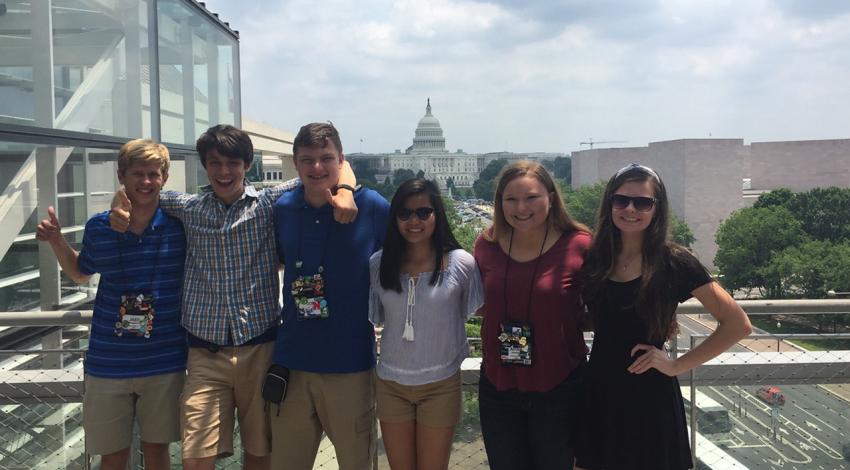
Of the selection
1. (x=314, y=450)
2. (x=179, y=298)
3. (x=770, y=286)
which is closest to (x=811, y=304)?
(x=314, y=450)

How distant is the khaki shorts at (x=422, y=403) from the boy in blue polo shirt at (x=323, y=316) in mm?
145

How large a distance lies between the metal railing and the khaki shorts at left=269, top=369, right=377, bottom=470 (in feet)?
1.43

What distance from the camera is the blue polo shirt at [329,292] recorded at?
2.76 metres

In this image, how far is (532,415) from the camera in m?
2.65

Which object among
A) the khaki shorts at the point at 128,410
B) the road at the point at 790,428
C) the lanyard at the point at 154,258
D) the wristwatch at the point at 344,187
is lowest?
the road at the point at 790,428

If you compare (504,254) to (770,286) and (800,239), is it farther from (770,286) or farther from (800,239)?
(800,239)

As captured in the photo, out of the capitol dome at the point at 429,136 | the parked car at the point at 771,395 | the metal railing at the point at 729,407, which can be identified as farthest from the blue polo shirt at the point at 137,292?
the capitol dome at the point at 429,136

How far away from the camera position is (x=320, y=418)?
2.87 metres

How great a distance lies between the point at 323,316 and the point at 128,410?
3.14 ft

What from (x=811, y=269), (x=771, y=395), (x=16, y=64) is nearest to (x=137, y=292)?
(x=771, y=395)

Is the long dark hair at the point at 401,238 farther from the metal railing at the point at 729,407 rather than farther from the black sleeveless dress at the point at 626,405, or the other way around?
the metal railing at the point at 729,407

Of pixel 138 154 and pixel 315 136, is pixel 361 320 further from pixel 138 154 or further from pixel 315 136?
pixel 138 154

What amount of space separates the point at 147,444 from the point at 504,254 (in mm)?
1762

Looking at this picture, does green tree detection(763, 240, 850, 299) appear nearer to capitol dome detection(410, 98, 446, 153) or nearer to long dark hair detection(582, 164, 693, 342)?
long dark hair detection(582, 164, 693, 342)
